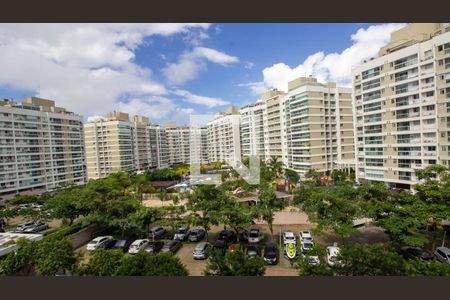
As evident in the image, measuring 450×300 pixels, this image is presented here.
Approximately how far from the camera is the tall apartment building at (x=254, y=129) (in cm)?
4991

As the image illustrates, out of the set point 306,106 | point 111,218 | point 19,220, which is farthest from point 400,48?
point 19,220

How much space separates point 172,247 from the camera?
15.6 m

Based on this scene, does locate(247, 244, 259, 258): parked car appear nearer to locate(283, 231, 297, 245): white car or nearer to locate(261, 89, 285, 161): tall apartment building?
locate(283, 231, 297, 245): white car

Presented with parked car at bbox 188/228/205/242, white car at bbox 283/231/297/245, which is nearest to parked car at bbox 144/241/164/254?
parked car at bbox 188/228/205/242

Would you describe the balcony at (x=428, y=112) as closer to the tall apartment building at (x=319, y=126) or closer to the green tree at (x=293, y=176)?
the tall apartment building at (x=319, y=126)

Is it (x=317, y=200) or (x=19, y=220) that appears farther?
(x=19, y=220)

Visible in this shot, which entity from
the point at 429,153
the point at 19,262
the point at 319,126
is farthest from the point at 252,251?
the point at 319,126

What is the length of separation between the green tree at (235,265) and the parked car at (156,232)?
9.73m

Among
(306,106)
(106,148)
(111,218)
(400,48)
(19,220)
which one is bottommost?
(19,220)

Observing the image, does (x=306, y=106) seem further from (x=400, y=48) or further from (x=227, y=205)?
(x=227, y=205)

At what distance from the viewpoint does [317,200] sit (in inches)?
598

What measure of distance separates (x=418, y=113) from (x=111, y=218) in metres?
30.1

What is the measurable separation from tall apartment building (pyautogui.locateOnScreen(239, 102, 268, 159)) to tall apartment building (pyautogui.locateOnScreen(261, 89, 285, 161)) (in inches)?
41.2

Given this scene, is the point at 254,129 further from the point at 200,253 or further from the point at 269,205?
the point at 200,253
